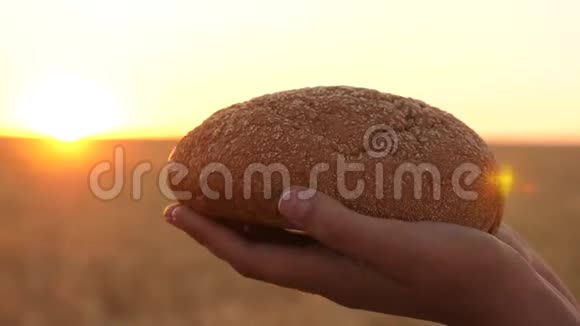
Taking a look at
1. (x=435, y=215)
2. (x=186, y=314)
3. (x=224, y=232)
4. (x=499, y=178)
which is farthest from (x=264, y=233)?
(x=186, y=314)

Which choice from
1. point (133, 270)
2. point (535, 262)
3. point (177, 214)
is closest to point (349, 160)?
point (177, 214)

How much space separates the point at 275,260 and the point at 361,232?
381 millimetres

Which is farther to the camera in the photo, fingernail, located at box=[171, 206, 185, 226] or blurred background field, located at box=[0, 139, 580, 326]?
blurred background field, located at box=[0, 139, 580, 326]

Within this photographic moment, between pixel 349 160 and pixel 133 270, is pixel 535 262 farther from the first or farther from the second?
pixel 133 270

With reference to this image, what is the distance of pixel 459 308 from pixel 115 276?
6417 mm

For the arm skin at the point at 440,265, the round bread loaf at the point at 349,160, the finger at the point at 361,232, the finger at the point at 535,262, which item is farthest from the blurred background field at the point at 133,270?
the finger at the point at 361,232

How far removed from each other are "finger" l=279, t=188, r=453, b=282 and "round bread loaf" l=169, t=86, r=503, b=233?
0.17m

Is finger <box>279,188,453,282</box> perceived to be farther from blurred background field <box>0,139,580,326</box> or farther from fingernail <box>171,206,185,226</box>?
blurred background field <box>0,139,580,326</box>

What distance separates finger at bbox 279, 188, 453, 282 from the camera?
68.8 inches

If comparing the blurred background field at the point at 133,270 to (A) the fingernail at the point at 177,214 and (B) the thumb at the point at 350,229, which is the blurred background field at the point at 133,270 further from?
(B) the thumb at the point at 350,229

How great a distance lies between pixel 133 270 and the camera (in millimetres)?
8133

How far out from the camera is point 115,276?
7.86 metres

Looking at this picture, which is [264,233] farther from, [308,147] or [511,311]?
[511,311]

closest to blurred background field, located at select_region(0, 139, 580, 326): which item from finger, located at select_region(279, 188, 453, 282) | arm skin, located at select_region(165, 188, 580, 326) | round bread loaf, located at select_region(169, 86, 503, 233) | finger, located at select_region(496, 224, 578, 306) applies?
finger, located at select_region(496, 224, 578, 306)
